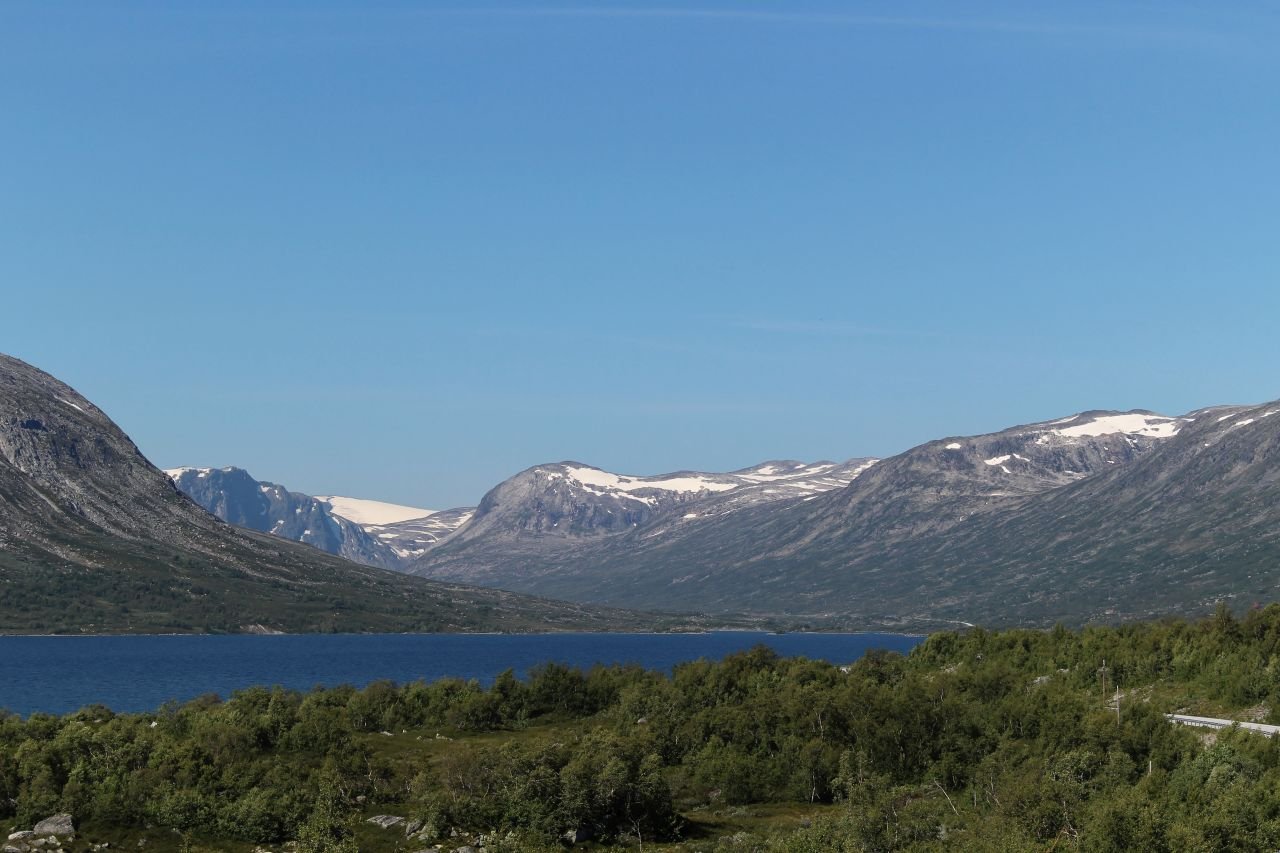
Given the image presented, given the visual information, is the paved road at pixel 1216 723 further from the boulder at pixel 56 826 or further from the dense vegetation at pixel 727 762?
the boulder at pixel 56 826

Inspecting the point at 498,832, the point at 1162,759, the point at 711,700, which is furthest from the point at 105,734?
the point at 1162,759

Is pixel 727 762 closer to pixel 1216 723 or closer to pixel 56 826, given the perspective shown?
pixel 1216 723

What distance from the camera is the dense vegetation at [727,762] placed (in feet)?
304

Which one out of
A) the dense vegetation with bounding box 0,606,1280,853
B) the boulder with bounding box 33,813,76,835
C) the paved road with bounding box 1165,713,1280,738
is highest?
the paved road with bounding box 1165,713,1280,738

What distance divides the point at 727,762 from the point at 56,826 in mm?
56912

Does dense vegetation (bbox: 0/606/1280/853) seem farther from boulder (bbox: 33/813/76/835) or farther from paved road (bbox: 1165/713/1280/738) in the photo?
paved road (bbox: 1165/713/1280/738)

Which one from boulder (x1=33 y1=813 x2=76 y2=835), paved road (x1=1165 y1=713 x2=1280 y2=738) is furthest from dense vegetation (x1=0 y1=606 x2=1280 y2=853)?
paved road (x1=1165 y1=713 x2=1280 y2=738)

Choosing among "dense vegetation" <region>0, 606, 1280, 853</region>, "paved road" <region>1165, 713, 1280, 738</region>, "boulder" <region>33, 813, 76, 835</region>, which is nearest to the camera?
"dense vegetation" <region>0, 606, 1280, 853</region>

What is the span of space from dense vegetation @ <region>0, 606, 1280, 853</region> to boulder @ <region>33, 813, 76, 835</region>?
47.3 inches

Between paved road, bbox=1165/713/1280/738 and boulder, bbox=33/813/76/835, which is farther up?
paved road, bbox=1165/713/1280/738

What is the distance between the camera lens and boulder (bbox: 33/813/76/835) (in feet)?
330

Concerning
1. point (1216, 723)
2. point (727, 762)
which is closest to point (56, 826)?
point (727, 762)

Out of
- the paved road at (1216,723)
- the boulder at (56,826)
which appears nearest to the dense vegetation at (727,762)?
the boulder at (56,826)

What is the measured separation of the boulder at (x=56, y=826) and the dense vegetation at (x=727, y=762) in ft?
3.94
